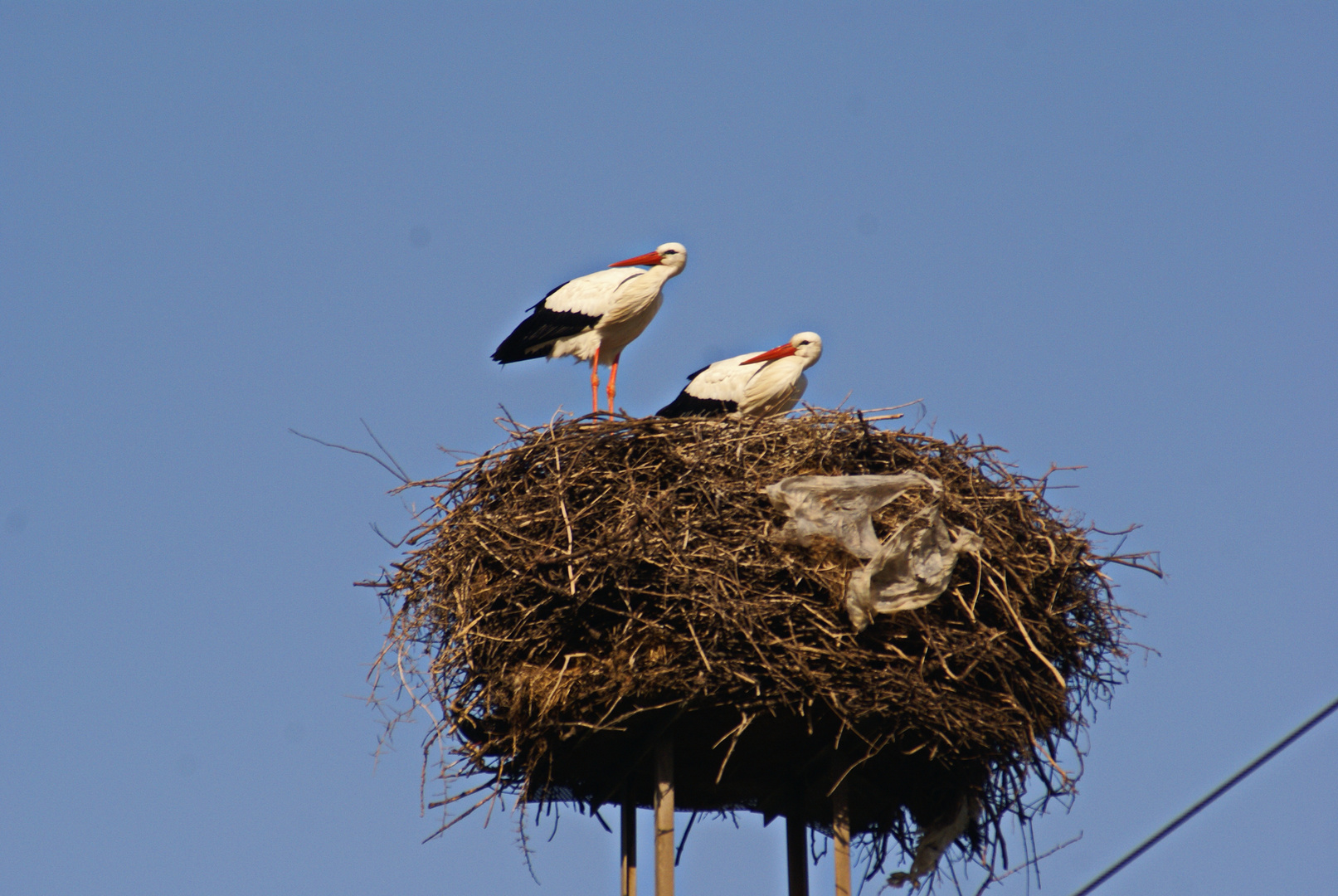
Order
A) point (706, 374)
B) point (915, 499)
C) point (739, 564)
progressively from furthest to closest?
1. point (706, 374)
2. point (915, 499)
3. point (739, 564)

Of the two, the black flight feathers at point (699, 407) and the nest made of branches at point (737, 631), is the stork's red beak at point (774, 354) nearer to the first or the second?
the black flight feathers at point (699, 407)

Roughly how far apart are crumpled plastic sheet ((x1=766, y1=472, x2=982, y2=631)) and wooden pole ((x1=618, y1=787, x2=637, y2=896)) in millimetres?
1709

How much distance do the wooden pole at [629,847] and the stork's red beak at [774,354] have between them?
336 centimetres

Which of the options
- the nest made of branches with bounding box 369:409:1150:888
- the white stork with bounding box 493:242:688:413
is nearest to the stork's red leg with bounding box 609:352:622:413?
the white stork with bounding box 493:242:688:413

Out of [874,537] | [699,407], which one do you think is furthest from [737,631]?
[699,407]

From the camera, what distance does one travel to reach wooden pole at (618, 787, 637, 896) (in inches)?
304

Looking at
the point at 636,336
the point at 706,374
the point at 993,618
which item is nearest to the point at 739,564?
the point at 993,618

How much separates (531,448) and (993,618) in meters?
2.41

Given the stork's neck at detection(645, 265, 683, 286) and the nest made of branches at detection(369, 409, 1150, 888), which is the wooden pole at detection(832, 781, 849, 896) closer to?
the nest made of branches at detection(369, 409, 1150, 888)

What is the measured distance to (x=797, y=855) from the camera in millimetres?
8000

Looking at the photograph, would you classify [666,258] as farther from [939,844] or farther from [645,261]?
[939,844]

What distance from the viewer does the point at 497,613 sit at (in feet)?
24.8

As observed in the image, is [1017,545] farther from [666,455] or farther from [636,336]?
[636,336]

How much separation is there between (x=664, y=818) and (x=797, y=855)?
43.0 inches
